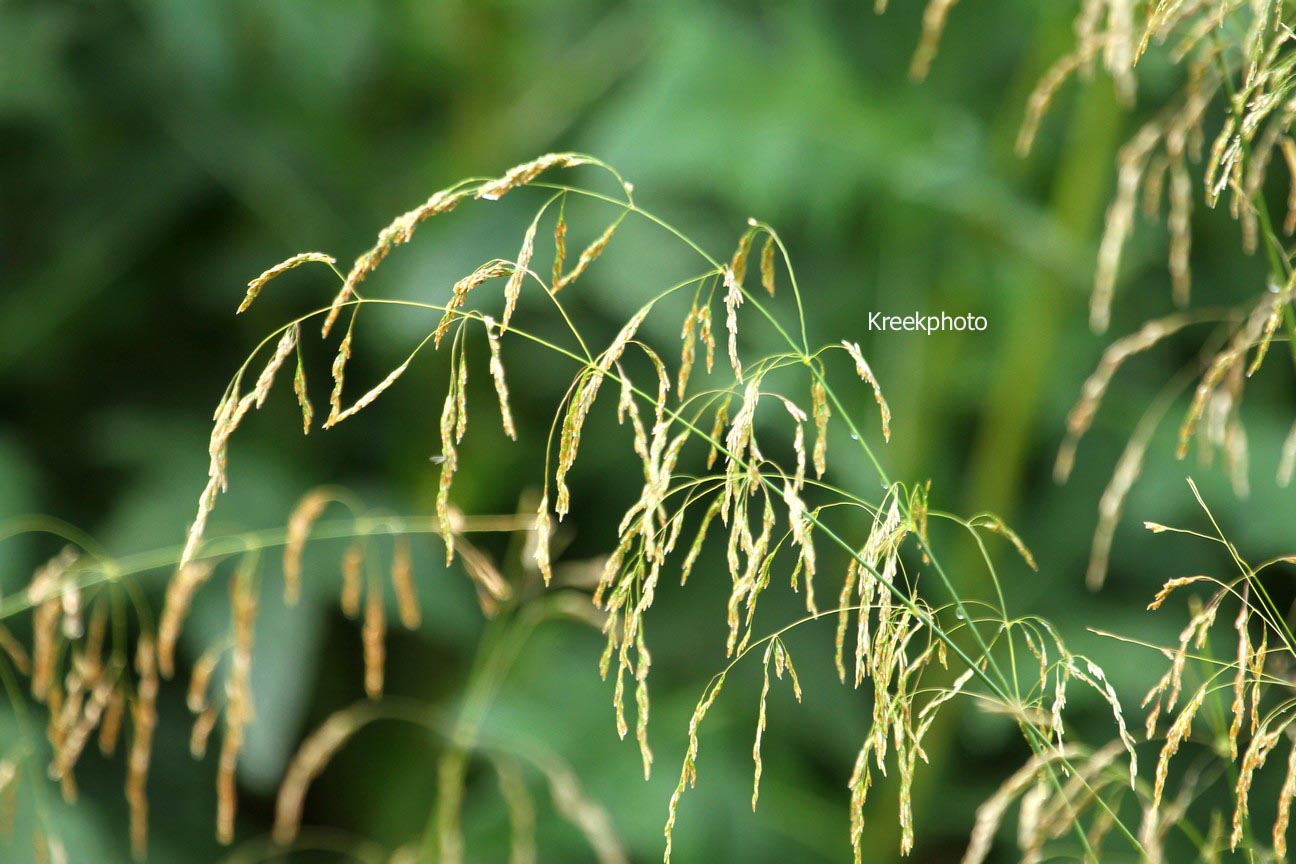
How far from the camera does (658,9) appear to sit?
1.69 meters

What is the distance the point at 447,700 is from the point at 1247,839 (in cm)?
132

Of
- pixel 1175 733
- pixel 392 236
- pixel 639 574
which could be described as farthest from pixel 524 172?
pixel 1175 733

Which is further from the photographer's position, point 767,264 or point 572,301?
point 572,301

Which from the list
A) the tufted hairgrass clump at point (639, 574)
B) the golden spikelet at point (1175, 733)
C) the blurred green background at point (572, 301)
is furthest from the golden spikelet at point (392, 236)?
the blurred green background at point (572, 301)

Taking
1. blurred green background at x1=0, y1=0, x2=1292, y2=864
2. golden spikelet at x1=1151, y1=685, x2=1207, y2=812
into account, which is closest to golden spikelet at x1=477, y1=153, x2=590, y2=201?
golden spikelet at x1=1151, y1=685, x2=1207, y2=812

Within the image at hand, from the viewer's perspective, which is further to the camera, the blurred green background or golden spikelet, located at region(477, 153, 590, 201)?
the blurred green background

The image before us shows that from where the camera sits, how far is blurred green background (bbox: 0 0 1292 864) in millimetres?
1423

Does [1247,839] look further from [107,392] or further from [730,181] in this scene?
[107,392]

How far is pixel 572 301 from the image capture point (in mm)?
1759

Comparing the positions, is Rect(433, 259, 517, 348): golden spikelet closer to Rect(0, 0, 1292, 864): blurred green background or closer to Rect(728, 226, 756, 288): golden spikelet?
Rect(728, 226, 756, 288): golden spikelet

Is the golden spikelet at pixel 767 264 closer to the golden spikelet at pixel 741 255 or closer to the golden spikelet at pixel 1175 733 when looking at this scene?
the golden spikelet at pixel 741 255

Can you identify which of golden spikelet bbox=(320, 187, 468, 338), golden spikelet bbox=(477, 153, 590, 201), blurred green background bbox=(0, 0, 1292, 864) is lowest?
blurred green background bbox=(0, 0, 1292, 864)

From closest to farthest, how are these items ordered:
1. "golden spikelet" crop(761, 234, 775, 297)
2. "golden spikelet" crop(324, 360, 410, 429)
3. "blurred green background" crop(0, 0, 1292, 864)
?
"golden spikelet" crop(324, 360, 410, 429)
"golden spikelet" crop(761, 234, 775, 297)
"blurred green background" crop(0, 0, 1292, 864)

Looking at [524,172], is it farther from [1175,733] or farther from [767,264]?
[1175,733]
